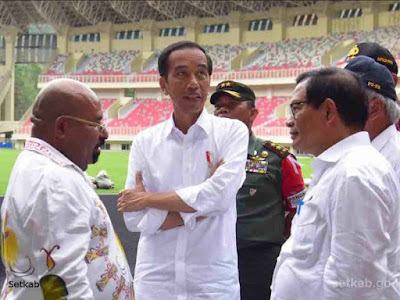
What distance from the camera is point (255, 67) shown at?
142 ft

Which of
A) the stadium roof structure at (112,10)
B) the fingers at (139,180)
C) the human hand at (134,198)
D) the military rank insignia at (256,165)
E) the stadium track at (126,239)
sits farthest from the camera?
the stadium roof structure at (112,10)

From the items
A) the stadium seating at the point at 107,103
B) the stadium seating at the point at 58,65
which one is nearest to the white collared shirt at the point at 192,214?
the stadium seating at the point at 107,103

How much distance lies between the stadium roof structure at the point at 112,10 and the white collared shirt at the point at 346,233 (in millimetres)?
41410

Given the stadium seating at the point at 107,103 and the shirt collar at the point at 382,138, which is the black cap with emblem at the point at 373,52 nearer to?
the shirt collar at the point at 382,138

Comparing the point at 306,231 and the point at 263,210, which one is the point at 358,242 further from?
the point at 263,210

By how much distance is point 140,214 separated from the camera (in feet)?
10.2

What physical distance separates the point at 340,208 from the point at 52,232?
0.93 metres

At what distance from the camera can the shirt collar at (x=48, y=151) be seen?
2125mm

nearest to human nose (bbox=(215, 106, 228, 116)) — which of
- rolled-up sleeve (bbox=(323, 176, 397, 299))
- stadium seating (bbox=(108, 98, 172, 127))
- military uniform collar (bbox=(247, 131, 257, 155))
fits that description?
military uniform collar (bbox=(247, 131, 257, 155))

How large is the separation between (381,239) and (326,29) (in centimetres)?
4070

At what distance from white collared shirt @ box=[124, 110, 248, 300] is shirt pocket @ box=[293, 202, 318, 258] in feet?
2.70

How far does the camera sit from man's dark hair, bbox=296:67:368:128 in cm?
224

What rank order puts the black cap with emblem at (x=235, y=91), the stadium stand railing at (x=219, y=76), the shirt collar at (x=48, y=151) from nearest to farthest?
the shirt collar at (x=48, y=151), the black cap with emblem at (x=235, y=91), the stadium stand railing at (x=219, y=76)

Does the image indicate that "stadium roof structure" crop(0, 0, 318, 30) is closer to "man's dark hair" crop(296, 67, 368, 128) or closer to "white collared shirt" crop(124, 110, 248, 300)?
"white collared shirt" crop(124, 110, 248, 300)
